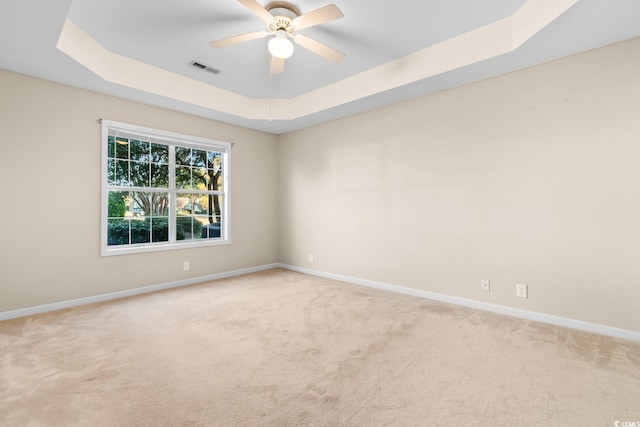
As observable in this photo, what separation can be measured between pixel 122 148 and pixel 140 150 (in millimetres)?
215

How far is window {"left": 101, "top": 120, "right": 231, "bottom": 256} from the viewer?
151 inches

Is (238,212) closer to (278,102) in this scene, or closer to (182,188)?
(182,188)

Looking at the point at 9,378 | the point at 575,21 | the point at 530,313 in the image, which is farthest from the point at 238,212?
the point at 575,21

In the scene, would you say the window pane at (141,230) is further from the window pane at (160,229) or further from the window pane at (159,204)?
the window pane at (159,204)

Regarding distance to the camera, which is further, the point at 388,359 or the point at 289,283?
the point at 289,283

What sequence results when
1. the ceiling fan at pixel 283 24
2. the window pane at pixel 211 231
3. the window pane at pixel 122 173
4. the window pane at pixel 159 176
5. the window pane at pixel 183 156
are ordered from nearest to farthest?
the ceiling fan at pixel 283 24, the window pane at pixel 122 173, the window pane at pixel 159 176, the window pane at pixel 183 156, the window pane at pixel 211 231

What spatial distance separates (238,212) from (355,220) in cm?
199

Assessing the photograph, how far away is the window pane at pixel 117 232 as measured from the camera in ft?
12.6

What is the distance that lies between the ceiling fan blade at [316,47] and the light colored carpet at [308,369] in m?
2.53

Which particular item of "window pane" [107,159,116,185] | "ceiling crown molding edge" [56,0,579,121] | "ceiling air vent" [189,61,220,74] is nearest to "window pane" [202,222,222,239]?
"window pane" [107,159,116,185]

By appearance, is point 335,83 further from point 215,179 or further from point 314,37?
point 215,179

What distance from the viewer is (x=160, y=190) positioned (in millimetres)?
4230


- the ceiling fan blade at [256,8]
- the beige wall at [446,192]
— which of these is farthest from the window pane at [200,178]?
the ceiling fan blade at [256,8]

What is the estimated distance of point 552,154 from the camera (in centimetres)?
289
